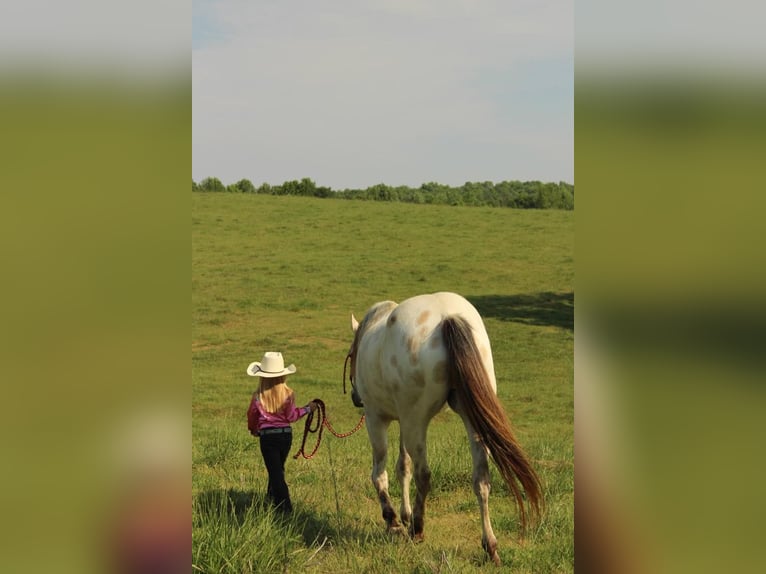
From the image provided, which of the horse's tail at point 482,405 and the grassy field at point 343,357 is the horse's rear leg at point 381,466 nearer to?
the grassy field at point 343,357

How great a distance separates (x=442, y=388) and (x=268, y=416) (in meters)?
1.64

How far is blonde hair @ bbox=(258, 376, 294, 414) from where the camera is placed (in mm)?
5840

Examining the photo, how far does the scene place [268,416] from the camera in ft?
19.0

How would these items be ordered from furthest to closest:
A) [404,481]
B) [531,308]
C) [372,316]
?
[531,308] → [372,316] → [404,481]

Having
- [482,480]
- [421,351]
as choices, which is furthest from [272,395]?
[482,480]

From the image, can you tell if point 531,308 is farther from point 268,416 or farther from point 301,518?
point 268,416

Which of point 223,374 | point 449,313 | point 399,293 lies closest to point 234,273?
point 399,293

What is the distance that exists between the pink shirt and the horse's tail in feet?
5.34

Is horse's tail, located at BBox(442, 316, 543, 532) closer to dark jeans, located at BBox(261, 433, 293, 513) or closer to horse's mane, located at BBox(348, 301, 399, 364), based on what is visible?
horse's mane, located at BBox(348, 301, 399, 364)
